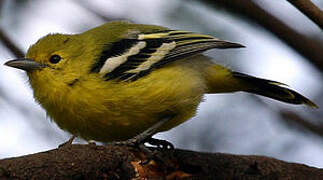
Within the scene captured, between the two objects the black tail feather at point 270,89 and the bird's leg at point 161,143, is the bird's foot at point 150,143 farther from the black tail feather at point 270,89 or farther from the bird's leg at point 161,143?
the black tail feather at point 270,89

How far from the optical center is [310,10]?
3.02 meters

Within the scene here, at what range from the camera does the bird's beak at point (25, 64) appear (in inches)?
159

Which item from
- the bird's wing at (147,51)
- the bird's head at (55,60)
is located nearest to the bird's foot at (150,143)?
the bird's wing at (147,51)

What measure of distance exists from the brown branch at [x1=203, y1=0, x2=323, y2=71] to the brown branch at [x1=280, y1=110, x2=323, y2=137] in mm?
1014

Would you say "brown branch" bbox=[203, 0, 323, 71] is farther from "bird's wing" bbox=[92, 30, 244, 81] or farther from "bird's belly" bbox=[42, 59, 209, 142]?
"bird's belly" bbox=[42, 59, 209, 142]

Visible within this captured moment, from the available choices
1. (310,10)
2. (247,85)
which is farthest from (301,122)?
(310,10)

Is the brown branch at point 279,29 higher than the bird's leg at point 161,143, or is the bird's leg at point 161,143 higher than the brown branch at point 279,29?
the brown branch at point 279,29

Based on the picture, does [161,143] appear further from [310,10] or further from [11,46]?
[11,46]

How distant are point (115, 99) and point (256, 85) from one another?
4.84ft

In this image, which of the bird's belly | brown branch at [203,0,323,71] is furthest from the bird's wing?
brown branch at [203,0,323,71]

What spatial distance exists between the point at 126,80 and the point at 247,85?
1.24 m

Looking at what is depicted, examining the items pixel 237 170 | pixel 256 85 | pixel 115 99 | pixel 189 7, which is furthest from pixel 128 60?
pixel 189 7

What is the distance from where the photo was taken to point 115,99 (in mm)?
3924

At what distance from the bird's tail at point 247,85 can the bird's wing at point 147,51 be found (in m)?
0.35
